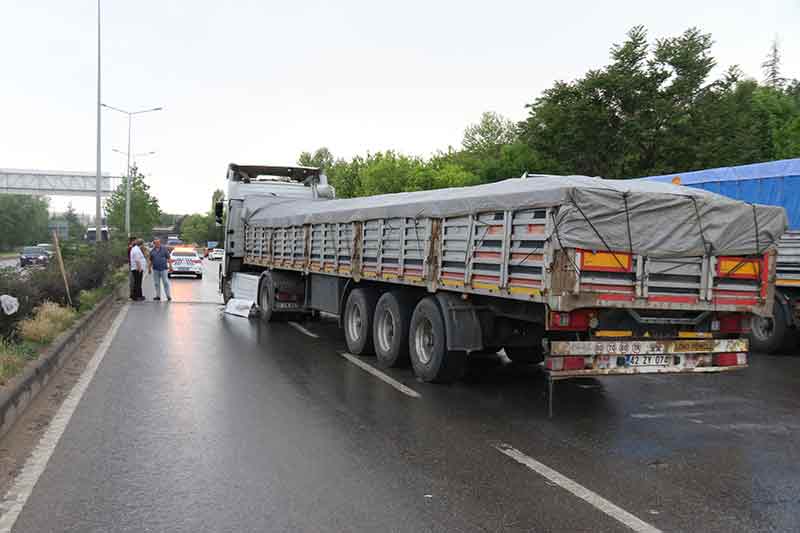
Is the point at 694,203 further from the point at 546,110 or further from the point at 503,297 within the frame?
the point at 546,110

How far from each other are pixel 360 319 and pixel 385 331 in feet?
2.85

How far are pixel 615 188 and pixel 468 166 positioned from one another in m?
66.3

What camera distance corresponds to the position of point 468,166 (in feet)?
240

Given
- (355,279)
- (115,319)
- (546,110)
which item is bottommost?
(115,319)

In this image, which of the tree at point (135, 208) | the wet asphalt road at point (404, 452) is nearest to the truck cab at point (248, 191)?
the wet asphalt road at point (404, 452)

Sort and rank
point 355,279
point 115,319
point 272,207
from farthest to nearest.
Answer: point 272,207 → point 115,319 → point 355,279

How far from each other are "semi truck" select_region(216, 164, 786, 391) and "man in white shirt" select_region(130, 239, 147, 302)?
11898 mm

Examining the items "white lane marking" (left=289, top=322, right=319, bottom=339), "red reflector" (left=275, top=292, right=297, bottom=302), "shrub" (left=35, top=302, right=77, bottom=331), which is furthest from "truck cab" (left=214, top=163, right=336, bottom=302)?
"shrub" (left=35, top=302, right=77, bottom=331)

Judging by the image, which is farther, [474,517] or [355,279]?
[355,279]

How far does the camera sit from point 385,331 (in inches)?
415

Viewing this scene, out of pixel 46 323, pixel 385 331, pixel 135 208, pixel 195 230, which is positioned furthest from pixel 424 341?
pixel 195 230

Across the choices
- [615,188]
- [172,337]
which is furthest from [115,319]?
[615,188]

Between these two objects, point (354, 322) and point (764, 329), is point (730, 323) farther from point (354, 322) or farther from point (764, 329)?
point (764, 329)

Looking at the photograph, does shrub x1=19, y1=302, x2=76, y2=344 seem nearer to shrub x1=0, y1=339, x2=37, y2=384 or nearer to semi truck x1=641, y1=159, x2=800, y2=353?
shrub x1=0, y1=339, x2=37, y2=384
